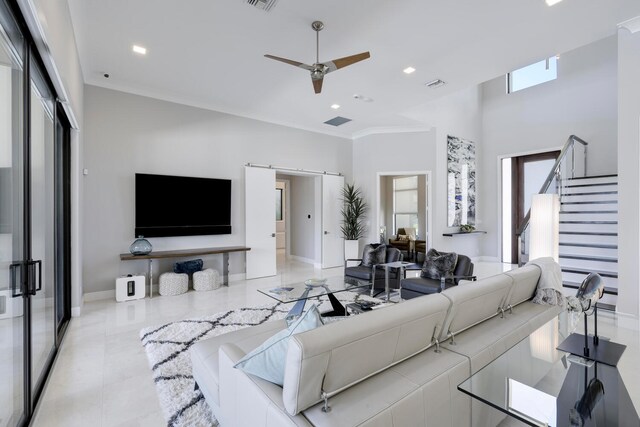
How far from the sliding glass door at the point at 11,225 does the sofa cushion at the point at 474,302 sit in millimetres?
2439

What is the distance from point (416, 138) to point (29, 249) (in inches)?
275

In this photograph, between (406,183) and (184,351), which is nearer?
(184,351)

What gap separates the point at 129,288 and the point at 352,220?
471 centimetres

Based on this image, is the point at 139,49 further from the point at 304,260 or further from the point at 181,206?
the point at 304,260

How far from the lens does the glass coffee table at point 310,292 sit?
3.18 m

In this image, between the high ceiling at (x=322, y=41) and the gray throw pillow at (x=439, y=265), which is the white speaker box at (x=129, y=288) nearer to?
the high ceiling at (x=322, y=41)

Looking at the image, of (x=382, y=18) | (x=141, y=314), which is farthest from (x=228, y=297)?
(x=382, y=18)

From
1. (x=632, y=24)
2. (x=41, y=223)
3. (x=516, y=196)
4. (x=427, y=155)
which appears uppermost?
(x=632, y=24)


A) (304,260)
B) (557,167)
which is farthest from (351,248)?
(557,167)

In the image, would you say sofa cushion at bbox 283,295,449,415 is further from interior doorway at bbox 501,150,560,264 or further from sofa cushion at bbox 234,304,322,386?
interior doorway at bbox 501,150,560,264

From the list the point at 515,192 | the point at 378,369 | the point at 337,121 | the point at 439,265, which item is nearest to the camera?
the point at 378,369

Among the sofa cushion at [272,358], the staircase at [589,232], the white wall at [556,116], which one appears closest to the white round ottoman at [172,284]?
the sofa cushion at [272,358]

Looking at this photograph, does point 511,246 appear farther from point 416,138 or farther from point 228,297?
point 228,297

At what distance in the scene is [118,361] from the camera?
2.76m
